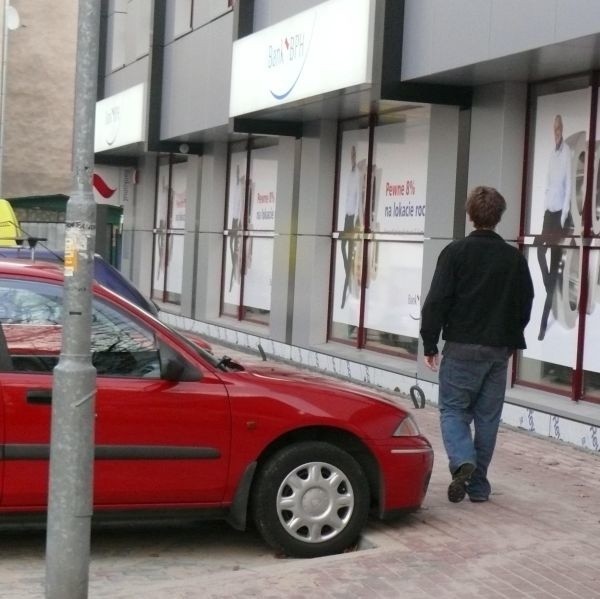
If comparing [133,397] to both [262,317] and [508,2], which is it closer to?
[508,2]

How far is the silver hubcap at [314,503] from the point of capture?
22.0 feet

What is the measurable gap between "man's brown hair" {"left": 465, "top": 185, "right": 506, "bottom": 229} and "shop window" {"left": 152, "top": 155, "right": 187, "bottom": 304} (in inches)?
623

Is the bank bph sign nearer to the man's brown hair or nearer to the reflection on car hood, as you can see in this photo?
the man's brown hair

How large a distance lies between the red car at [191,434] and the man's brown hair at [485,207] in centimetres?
147

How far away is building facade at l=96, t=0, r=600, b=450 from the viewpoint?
36.1 feet

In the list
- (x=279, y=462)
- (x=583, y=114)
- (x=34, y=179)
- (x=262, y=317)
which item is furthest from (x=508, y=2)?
(x=34, y=179)

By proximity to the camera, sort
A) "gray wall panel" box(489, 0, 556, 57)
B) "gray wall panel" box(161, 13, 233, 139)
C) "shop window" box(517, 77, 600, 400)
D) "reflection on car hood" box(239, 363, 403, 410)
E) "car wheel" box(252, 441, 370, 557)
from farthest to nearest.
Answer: "gray wall panel" box(161, 13, 233, 139)
"shop window" box(517, 77, 600, 400)
"gray wall panel" box(489, 0, 556, 57)
"reflection on car hood" box(239, 363, 403, 410)
"car wheel" box(252, 441, 370, 557)

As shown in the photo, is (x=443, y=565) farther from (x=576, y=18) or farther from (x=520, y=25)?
(x=520, y=25)

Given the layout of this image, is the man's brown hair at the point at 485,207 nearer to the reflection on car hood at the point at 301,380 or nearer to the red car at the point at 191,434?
the reflection on car hood at the point at 301,380

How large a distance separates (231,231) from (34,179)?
19.0m

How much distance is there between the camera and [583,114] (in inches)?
434

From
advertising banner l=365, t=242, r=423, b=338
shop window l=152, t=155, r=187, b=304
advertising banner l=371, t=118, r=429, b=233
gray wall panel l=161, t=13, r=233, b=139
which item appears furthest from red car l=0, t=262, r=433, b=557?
shop window l=152, t=155, r=187, b=304

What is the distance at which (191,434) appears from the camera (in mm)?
6551

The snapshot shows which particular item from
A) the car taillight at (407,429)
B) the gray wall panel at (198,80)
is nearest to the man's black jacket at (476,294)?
the car taillight at (407,429)
